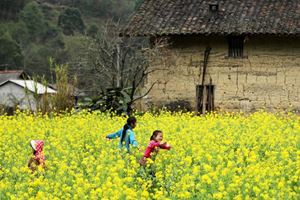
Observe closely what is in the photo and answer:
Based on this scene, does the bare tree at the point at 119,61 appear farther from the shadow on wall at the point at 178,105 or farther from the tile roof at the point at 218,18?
the shadow on wall at the point at 178,105

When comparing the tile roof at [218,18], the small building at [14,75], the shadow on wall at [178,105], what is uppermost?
the tile roof at [218,18]

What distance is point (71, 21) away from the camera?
69625 millimetres

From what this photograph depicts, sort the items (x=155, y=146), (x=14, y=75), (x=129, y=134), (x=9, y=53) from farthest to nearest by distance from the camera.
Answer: (x=9, y=53), (x=14, y=75), (x=129, y=134), (x=155, y=146)

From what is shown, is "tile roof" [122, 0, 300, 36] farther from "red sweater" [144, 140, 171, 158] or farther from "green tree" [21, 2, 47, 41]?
"green tree" [21, 2, 47, 41]

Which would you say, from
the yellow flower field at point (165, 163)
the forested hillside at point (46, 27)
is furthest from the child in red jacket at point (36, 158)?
the forested hillside at point (46, 27)

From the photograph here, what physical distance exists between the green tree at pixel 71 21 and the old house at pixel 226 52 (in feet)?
140

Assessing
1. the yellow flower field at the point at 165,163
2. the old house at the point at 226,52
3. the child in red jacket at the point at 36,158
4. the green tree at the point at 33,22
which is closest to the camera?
the yellow flower field at the point at 165,163

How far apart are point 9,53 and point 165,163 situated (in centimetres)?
5151

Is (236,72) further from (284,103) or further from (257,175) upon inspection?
(257,175)

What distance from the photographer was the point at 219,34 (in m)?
24.9

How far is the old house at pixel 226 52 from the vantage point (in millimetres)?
24922

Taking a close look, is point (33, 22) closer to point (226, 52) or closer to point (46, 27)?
point (46, 27)

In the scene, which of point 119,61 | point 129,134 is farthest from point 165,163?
point 119,61

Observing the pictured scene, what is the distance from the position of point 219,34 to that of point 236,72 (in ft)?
5.28
